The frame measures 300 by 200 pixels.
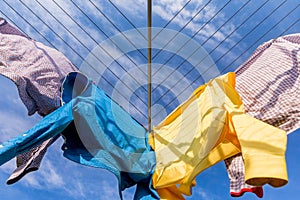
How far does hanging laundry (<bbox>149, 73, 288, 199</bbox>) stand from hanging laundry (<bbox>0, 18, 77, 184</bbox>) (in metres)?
0.70

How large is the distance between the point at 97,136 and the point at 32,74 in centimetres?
54

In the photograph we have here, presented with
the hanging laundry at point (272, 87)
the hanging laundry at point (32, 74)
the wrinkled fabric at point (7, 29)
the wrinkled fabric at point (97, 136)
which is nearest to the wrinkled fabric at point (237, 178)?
the hanging laundry at point (272, 87)

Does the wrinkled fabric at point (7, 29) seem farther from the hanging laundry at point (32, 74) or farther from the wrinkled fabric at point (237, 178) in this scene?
the wrinkled fabric at point (237, 178)

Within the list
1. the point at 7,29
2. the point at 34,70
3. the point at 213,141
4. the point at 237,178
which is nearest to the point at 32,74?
the point at 34,70

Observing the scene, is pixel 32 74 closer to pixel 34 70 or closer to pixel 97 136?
pixel 34 70

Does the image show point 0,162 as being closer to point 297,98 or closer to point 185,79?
point 185,79

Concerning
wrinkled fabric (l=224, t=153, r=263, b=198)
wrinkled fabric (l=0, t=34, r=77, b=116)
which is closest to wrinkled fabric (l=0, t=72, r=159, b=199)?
wrinkled fabric (l=0, t=34, r=77, b=116)

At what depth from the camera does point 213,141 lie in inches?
96.3

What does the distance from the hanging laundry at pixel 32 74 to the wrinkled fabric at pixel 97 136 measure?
0.11 metres

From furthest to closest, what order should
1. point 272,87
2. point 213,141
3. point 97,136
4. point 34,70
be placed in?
point 34,70 → point 97,136 → point 272,87 → point 213,141

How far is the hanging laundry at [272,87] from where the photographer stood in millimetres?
2422

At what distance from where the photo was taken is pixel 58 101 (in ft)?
9.39

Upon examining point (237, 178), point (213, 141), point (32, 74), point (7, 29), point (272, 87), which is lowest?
point (237, 178)

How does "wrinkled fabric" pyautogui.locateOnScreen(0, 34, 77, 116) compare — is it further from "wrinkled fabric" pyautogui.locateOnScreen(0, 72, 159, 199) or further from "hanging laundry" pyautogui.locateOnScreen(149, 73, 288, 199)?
"hanging laundry" pyautogui.locateOnScreen(149, 73, 288, 199)
